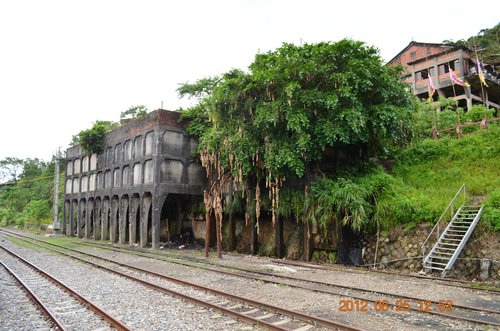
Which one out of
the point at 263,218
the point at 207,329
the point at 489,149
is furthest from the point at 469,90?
the point at 207,329

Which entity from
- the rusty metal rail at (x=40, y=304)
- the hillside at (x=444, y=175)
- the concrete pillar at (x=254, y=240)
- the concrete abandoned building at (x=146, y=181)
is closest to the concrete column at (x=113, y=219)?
the concrete abandoned building at (x=146, y=181)

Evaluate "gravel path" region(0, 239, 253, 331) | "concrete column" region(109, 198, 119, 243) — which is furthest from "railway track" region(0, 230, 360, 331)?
"concrete column" region(109, 198, 119, 243)

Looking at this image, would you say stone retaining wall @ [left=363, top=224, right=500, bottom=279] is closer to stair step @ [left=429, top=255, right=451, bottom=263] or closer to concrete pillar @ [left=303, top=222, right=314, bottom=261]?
stair step @ [left=429, top=255, right=451, bottom=263]

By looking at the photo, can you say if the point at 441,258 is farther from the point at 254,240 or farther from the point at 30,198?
the point at 30,198

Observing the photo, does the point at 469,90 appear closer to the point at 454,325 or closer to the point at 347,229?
the point at 347,229

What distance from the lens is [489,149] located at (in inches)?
728

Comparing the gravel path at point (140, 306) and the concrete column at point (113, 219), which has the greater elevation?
the concrete column at point (113, 219)

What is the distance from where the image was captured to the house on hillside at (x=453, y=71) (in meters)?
33.2

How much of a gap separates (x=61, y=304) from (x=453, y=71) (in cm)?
3701

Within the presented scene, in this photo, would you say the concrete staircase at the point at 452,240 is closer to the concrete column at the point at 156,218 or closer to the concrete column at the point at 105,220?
the concrete column at the point at 156,218

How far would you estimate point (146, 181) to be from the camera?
1056 inches
